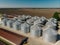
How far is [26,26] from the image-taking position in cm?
1970

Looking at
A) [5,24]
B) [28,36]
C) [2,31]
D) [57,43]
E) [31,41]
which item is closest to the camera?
[57,43]

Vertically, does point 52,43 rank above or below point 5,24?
below

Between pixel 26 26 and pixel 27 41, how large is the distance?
345 centimetres

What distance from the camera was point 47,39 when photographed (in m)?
15.9

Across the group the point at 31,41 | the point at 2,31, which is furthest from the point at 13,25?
the point at 31,41

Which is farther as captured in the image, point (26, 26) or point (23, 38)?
point (26, 26)

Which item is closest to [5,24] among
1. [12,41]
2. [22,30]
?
[22,30]

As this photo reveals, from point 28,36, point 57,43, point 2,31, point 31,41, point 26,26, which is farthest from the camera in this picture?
point 2,31

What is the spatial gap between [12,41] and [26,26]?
158 inches

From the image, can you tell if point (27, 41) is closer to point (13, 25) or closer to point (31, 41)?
point (31, 41)

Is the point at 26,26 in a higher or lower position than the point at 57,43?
higher

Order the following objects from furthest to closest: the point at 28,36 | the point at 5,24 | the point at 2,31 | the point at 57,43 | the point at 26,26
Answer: the point at 5,24, the point at 2,31, the point at 26,26, the point at 28,36, the point at 57,43

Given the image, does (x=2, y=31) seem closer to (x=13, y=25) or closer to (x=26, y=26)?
(x=13, y=25)

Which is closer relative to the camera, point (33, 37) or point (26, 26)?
point (33, 37)
